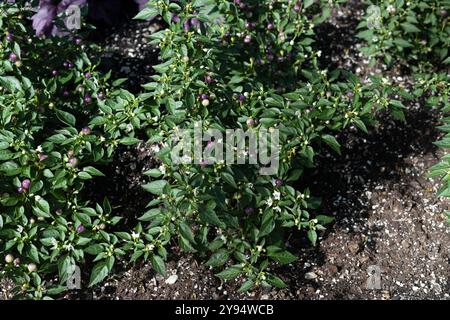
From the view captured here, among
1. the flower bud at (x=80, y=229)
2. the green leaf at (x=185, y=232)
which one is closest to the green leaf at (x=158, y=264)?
the green leaf at (x=185, y=232)

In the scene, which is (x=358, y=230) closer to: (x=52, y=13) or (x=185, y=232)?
(x=185, y=232)

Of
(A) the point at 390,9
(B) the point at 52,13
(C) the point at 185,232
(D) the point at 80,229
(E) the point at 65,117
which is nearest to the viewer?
(C) the point at 185,232

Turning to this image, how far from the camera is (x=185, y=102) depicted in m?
3.06

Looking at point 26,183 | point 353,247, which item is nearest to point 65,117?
point 26,183

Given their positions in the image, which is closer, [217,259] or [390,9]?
[217,259]

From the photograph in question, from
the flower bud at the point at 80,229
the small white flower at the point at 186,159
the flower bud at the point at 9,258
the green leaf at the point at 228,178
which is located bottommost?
the flower bud at the point at 9,258

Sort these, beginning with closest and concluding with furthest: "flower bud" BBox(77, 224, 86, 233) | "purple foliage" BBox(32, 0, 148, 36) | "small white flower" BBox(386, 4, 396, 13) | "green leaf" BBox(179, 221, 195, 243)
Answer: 1. "green leaf" BBox(179, 221, 195, 243)
2. "flower bud" BBox(77, 224, 86, 233)
3. "small white flower" BBox(386, 4, 396, 13)
4. "purple foliage" BBox(32, 0, 148, 36)

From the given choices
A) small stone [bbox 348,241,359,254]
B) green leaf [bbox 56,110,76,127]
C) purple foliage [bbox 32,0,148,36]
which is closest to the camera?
green leaf [bbox 56,110,76,127]

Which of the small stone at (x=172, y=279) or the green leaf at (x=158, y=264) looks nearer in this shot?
the green leaf at (x=158, y=264)

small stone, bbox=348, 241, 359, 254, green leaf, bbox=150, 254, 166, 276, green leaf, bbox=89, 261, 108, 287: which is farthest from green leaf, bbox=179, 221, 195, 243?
small stone, bbox=348, 241, 359, 254

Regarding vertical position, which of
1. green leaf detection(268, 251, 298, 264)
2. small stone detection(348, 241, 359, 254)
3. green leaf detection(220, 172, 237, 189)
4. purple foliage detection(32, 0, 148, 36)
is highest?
purple foliage detection(32, 0, 148, 36)

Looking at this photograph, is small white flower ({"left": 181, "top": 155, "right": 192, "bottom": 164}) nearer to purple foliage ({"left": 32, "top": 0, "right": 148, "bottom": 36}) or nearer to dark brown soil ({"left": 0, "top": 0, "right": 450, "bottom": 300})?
dark brown soil ({"left": 0, "top": 0, "right": 450, "bottom": 300})

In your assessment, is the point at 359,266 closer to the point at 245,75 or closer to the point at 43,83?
the point at 245,75

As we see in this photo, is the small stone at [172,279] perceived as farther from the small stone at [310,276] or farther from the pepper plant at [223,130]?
the small stone at [310,276]
